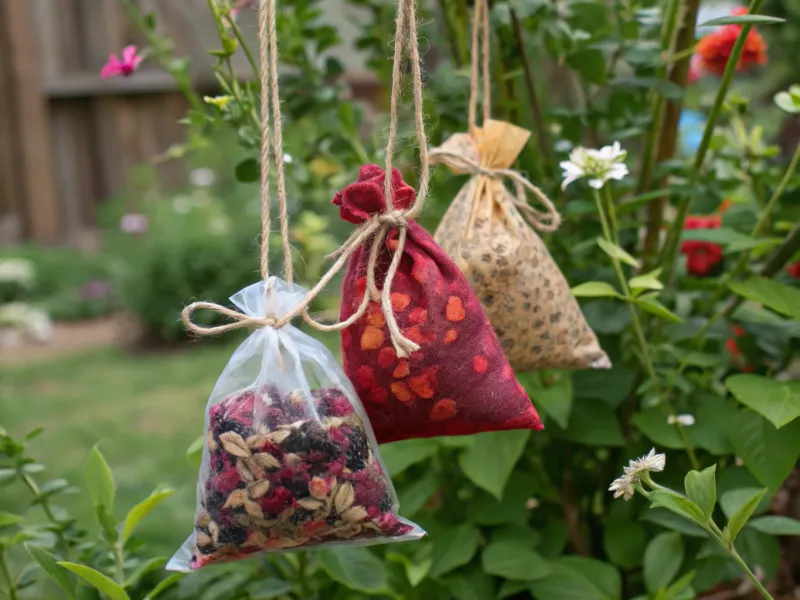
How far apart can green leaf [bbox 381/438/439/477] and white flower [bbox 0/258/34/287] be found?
3.93 meters

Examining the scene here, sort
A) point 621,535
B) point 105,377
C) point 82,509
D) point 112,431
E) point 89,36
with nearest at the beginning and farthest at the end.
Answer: point 621,535 → point 82,509 → point 112,431 → point 105,377 → point 89,36

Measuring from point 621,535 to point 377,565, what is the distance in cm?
36

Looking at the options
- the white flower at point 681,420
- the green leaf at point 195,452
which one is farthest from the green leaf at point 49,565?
the white flower at point 681,420

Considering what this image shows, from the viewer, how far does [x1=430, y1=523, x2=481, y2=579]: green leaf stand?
3.81ft

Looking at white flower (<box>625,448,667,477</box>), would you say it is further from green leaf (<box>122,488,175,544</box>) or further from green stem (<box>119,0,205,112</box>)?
green stem (<box>119,0,205,112</box>)

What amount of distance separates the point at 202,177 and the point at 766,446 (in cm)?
413

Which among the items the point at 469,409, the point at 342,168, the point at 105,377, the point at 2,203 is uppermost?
the point at 342,168

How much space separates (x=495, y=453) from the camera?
1.12 m

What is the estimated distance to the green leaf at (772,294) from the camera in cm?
107

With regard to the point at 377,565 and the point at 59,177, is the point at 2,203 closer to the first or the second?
the point at 59,177

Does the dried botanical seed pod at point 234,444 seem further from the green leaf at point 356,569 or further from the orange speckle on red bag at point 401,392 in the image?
the green leaf at point 356,569

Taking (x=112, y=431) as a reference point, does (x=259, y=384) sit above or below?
above

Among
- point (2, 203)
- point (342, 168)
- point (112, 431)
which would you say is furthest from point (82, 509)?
point (2, 203)

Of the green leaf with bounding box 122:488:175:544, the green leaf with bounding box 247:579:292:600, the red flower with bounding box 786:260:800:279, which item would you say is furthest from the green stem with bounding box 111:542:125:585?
the red flower with bounding box 786:260:800:279
